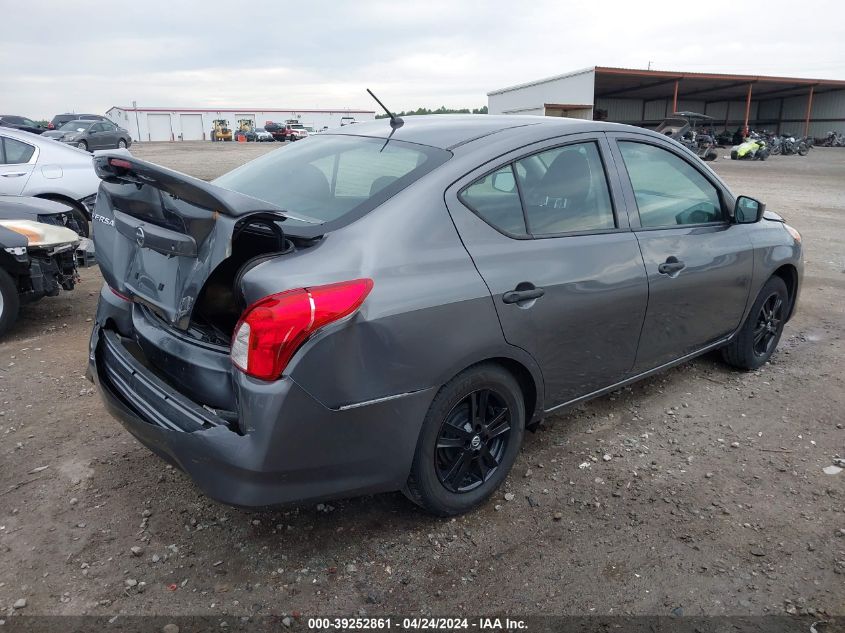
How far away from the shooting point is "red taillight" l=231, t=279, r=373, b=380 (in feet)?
7.07

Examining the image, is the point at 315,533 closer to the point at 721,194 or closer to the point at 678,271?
Answer: the point at 678,271

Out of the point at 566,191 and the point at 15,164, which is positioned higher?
the point at 566,191

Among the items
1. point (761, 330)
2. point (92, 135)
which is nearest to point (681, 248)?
point (761, 330)

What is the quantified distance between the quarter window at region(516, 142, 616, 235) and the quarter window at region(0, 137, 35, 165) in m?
7.68

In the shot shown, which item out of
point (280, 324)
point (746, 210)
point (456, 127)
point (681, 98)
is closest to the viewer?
point (280, 324)

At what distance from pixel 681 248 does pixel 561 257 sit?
1026mm

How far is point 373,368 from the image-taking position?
2301 mm

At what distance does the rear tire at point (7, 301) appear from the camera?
510 centimetres

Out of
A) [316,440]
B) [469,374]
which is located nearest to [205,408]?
[316,440]

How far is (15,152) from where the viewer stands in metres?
8.16

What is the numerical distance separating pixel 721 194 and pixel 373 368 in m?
2.79

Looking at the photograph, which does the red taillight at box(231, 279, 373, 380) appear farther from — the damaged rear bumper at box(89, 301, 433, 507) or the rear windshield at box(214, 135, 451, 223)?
the rear windshield at box(214, 135, 451, 223)

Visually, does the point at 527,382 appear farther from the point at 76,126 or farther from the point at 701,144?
the point at 76,126

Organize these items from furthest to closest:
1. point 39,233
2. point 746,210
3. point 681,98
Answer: point 681,98 → point 39,233 → point 746,210
